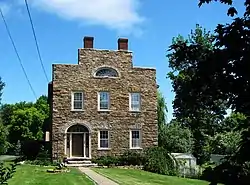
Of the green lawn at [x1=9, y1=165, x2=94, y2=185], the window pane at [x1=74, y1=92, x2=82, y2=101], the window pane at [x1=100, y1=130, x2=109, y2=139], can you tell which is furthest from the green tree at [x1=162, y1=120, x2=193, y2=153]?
the green lawn at [x1=9, y1=165, x2=94, y2=185]

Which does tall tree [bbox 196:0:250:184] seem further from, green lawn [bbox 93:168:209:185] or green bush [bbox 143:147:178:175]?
green bush [bbox 143:147:178:175]

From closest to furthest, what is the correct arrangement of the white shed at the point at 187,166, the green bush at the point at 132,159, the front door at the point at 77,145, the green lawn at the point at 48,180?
the green lawn at the point at 48,180 → the white shed at the point at 187,166 → the green bush at the point at 132,159 → the front door at the point at 77,145

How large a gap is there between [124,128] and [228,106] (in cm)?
2780

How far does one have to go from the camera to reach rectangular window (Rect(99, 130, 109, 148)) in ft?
104

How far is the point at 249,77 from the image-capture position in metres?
4.23

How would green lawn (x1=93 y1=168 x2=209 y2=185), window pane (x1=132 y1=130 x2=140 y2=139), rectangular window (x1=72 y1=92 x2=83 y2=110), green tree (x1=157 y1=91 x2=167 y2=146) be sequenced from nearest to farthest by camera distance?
1. green lawn (x1=93 y1=168 x2=209 y2=185)
2. rectangular window (x1=72 y1=92 x2=83 y2=110)
3. window pane (x1=132 y1=130 x2=140 y2=139)
4. green tree (x1=157 y1=91 x2=167 y2=146)

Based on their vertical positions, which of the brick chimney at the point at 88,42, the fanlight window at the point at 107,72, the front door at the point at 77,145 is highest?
the brick chimney at the point at 88,42

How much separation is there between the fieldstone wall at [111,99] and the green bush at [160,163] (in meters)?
2.40

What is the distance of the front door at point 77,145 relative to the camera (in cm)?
3136

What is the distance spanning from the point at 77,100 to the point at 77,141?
3153 mm

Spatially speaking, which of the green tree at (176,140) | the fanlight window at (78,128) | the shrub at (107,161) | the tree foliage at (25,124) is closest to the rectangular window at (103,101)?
the fanlight window at (78,128)

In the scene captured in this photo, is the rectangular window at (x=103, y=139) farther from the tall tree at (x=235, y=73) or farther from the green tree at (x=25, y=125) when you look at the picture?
the green tree at (x=25, y=125)

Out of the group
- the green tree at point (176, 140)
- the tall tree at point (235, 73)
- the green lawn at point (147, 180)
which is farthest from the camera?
the green tree at point (176, 140)

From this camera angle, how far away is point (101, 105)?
32094mm
